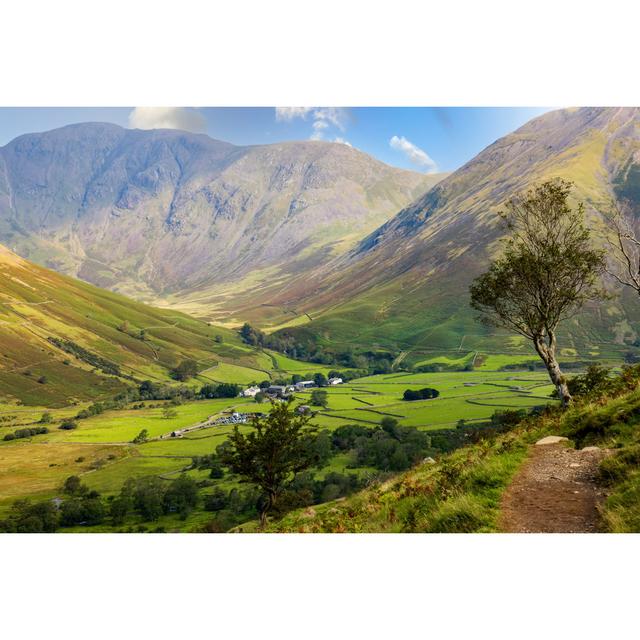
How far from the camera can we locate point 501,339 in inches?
6014

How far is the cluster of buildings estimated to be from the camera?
4181 inches

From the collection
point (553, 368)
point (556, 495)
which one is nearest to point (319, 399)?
point (553, 368)

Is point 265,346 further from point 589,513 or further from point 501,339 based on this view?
point 589,513

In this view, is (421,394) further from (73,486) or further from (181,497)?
(73,486)

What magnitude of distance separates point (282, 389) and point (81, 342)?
59.8m

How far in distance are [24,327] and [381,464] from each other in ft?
335

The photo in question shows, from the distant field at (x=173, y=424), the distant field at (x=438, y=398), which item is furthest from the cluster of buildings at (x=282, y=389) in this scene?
the distant field at (x=438, y=398)

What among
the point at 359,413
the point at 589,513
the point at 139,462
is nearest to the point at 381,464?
the point at 359,413

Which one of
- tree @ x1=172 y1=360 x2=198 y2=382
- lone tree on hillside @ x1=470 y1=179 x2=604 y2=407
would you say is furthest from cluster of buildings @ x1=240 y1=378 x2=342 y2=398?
lone tree on hillside @ x1=470 y1=179 x2=604 y2=407

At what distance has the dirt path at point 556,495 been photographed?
340 inches

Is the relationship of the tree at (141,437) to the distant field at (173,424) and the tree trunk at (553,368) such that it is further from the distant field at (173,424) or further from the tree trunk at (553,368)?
the tree trunk at (553,368)

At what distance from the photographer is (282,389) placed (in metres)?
109

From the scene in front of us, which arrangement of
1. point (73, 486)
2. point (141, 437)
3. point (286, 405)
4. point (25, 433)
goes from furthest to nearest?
1. point (141, 437)
2. point (25, 433)
3. point (73, 486)
4. point (286, 405)

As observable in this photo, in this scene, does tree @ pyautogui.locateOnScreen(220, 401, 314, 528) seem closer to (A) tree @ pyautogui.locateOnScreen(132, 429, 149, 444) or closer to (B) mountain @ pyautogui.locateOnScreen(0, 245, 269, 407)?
(A) tree @ pyautogui.locateOnScreen(132, 429, 149, 444)
